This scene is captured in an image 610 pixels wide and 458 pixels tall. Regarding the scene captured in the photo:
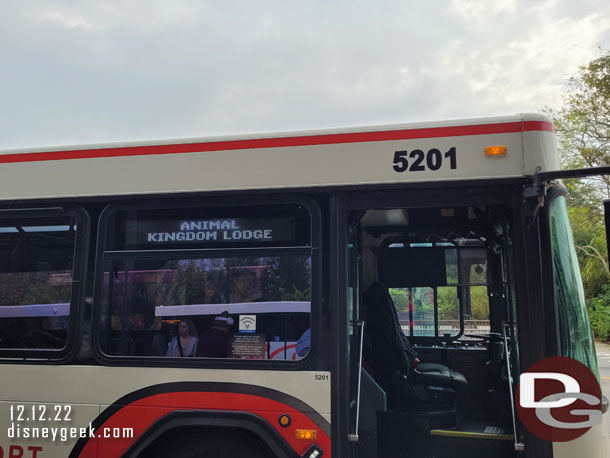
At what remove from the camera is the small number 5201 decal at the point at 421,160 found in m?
3.17

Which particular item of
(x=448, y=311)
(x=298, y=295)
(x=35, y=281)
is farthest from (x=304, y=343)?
(x=448, y=311)

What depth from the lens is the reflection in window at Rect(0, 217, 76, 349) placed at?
11.7 feet

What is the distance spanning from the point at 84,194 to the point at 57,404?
4.57ft

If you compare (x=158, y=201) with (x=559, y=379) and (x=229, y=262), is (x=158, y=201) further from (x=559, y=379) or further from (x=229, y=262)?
(x=559, y=379)

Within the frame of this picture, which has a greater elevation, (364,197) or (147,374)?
(364,197)

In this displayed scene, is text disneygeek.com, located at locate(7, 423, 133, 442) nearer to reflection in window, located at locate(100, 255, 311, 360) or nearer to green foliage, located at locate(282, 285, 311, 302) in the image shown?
reflection in window, located at locate(100, 255, 311, 360)

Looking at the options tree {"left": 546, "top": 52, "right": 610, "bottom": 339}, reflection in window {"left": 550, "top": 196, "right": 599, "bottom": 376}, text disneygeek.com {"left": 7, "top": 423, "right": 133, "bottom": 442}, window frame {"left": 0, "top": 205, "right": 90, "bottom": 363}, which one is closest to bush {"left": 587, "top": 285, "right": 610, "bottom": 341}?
tree {"left": 546, "top": 52, "right": 610, "bottom": 339}

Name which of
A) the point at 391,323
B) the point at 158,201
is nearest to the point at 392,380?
the point at 391,323

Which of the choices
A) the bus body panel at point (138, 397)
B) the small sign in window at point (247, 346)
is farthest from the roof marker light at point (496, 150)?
the small sign in window at point (247, 346)

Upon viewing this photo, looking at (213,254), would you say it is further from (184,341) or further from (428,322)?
(428,322)

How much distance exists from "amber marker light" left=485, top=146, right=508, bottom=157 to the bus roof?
0.02 metres

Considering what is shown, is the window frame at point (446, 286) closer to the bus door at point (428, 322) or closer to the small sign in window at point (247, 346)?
the bus door at point (428, 322)

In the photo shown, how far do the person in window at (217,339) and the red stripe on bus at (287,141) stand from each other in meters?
1.10

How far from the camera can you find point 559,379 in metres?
2.87
